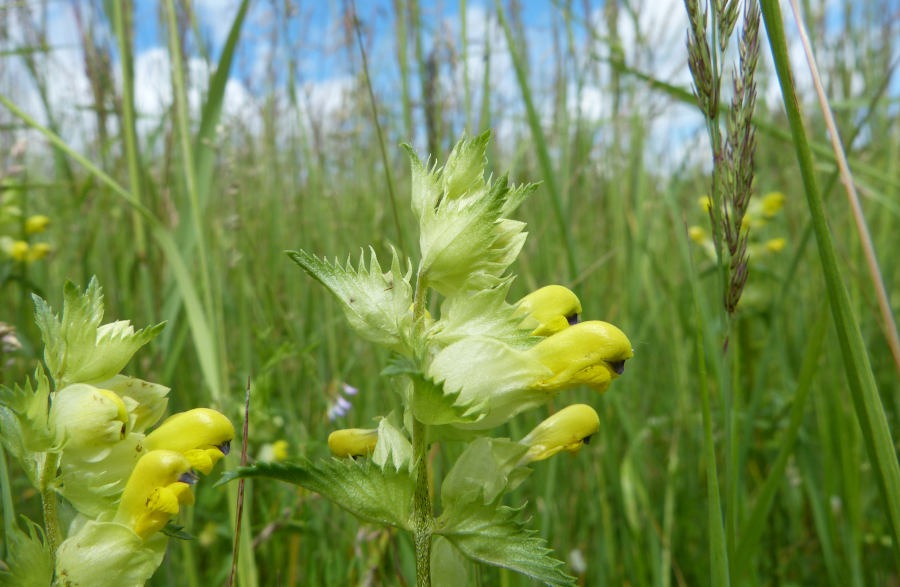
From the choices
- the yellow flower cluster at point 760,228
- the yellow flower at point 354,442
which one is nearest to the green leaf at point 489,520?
the yellow flower at point 354,442

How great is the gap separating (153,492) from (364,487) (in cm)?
21

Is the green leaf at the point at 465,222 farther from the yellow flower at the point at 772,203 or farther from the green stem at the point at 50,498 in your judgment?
the yellow flower at the point at 772,203

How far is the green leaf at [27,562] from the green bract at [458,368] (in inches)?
10.4

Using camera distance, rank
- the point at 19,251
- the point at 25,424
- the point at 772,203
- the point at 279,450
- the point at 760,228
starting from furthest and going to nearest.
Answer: the point at 760,228 → the point at 772,203 → the point at 19,251 → the point at 279,450 → the point at 25,424

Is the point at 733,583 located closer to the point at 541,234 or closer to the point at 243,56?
the point at 541,234

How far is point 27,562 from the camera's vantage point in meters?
0.69

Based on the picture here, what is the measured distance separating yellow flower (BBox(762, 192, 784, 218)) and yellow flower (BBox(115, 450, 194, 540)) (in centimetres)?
245

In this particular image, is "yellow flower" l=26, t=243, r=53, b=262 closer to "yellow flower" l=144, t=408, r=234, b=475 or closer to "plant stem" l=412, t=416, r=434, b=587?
"yellow flower" l=144, t=408, r=234, b=475

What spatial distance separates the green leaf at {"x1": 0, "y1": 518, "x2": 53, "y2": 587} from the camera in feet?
2.26

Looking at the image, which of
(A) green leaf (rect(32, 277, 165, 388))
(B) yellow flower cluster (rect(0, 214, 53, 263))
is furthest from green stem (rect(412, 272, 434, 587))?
(B) yellow flower cluster (rect(0, 214, 53, 263))

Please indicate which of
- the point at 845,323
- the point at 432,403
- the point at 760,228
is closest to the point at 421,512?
the point at 432,403

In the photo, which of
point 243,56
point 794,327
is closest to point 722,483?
point 794,327

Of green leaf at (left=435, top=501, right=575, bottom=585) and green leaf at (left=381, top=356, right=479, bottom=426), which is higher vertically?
green leaf at (left=381, top=356, right=479, bottom=426)

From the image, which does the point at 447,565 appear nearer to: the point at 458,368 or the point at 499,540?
the point at 499,540
